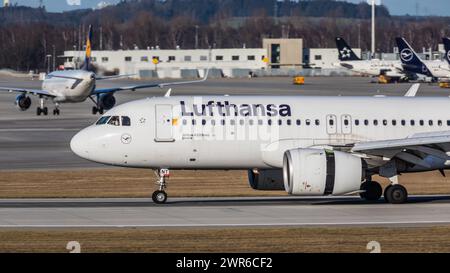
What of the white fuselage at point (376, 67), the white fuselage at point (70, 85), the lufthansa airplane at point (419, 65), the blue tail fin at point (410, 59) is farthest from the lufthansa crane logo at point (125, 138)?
the white fuselage at point (376, 67)

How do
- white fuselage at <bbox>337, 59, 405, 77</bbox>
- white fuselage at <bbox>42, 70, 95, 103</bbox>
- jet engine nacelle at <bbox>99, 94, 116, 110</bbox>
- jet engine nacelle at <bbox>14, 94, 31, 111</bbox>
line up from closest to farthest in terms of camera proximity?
white fuselage at <bbox>42, 70, 95, 103</bbox>, jet engine nacelle at <bbox>99, 94, 116, 110</bbox>, jet engine nacelle at <bbox>14, 94, 31, 111</bbox>, white fuselage at <bbox>337, 59, 405, 77</bbox>

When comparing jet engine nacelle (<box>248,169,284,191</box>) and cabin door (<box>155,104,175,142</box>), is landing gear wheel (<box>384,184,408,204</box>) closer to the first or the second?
jet engine nacelle (<box>248,169,284,191</box>)

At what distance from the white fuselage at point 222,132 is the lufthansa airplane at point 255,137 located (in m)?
0.03

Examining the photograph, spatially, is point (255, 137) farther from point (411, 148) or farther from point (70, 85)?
point (70, 85)

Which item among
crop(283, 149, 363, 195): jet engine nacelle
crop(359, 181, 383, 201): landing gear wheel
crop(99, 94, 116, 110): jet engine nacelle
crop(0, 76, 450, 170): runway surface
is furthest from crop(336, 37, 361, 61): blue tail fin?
crop(283, 149, 363, 195): jet engine nacelle

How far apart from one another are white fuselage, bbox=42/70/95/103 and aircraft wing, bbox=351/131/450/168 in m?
67.4

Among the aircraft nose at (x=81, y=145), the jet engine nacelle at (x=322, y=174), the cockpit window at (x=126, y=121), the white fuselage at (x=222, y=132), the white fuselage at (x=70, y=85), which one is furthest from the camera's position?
the white fuselage at (x=70, y=85)

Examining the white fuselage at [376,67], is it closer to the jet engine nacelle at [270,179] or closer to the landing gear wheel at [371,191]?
the landing gear wheel at [371,191]

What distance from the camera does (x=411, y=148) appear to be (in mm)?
33406

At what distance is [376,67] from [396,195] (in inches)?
5115

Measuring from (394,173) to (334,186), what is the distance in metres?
2.79

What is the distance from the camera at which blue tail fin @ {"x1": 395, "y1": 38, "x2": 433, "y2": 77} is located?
13062 centimetres

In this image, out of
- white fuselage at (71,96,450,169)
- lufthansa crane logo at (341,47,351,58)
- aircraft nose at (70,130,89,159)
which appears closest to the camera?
aircraft nose at (70,130,89,159)

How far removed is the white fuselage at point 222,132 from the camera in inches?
1335
